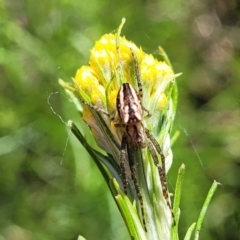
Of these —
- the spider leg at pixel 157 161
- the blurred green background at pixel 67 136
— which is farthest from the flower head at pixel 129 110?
the blurred green background at pixel 67 136

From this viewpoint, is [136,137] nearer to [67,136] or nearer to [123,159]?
[123,159]

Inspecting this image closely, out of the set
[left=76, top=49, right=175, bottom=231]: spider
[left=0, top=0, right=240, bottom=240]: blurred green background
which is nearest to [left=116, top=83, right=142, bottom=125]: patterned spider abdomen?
[left=76, top=49, right=175, bottom=231]: spider

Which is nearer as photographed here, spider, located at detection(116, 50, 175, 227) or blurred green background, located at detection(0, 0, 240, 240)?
spider, located at detection(116, 50, 175, 227)

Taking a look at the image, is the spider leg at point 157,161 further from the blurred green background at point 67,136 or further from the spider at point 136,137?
the blurred green background at point 67,136

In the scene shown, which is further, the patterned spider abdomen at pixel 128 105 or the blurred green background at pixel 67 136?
the blurred green background at pixel 67 136

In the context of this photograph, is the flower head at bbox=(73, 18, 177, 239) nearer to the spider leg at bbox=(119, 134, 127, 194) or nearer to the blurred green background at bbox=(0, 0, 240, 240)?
the spider leg at bbox=(119, 134, 127, 194)

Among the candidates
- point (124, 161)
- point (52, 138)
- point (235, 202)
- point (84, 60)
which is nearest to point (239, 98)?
point (235, 202)

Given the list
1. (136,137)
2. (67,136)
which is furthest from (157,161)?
(67,136)

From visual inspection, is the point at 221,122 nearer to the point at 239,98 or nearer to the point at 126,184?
the point at 239,98
